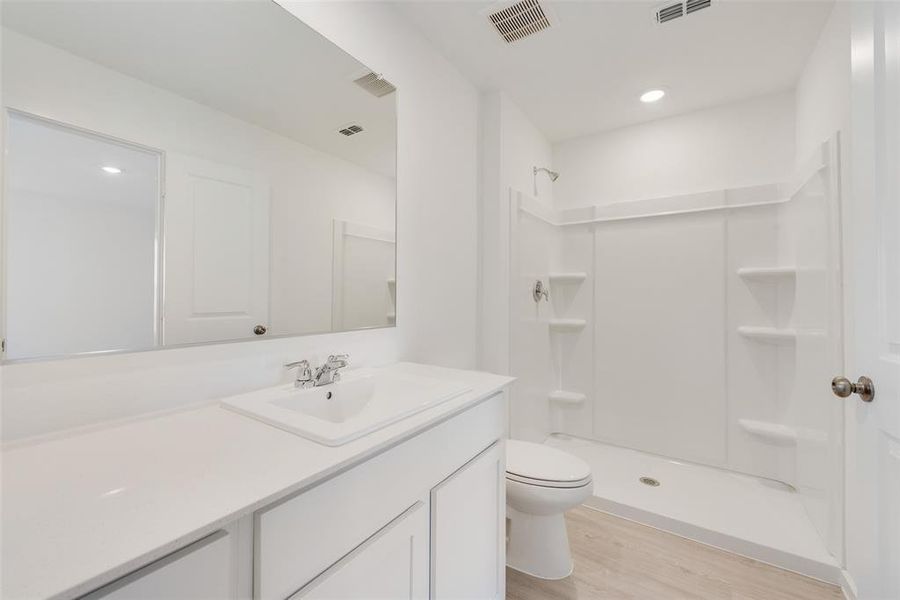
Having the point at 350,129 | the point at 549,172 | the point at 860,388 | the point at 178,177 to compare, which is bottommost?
the point at 860,388

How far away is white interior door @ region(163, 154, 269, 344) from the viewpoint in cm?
94

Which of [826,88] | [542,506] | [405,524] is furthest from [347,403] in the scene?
[826,88]

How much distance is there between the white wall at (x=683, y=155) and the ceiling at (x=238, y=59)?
6.18ft

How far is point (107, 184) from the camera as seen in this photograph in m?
0.83

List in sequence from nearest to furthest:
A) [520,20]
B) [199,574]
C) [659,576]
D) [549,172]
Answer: [199,574], [659,576], [520,20], [549,172]

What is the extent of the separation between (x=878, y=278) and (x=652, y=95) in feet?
6.06

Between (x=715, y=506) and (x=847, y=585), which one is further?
(x=715, y=506)

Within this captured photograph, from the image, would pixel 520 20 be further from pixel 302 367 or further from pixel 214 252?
pixel 302 367

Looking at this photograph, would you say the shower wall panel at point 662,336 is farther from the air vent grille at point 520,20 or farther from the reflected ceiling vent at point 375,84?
the reflected ceiling vent at point 375,84

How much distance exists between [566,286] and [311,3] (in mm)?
2387

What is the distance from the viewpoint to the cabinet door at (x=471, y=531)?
39.0 inches

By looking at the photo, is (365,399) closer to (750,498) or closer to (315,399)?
(315,399)

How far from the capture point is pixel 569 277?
112 inches

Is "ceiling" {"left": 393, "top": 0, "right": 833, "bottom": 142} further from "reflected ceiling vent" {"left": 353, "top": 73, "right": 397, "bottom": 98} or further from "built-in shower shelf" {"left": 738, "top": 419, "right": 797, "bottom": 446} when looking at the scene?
"built-in shower shelf" {"left": 738, "top": 419, "right": 797, "bottom": 446}
